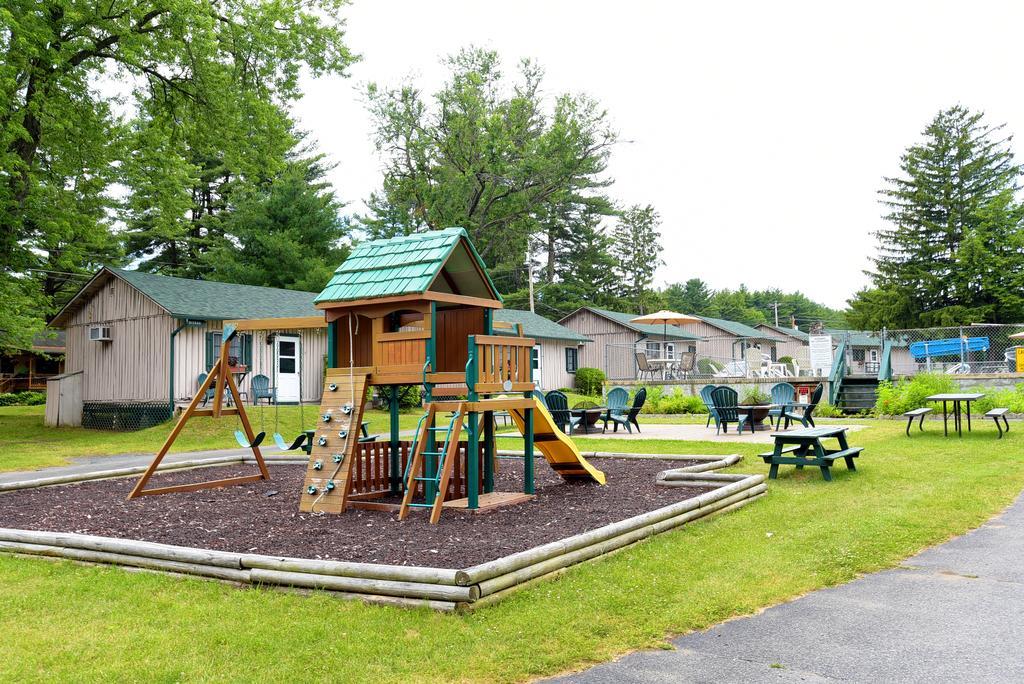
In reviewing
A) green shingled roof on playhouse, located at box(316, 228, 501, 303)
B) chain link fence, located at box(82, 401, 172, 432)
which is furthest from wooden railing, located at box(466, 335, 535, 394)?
chain link fence, located at box(82, 401, 172, 432)

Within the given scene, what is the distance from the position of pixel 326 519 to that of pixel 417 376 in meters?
1.77

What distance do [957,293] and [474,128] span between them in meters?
28.7

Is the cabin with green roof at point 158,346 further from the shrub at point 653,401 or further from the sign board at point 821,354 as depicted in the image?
the sign board at point 821,354

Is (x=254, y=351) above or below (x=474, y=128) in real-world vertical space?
below

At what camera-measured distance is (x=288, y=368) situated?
81.0 feet

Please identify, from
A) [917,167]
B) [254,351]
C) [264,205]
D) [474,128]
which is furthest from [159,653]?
[917,167]

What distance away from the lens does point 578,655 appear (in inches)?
171

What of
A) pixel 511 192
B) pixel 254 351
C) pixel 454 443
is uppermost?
pixel 511 192

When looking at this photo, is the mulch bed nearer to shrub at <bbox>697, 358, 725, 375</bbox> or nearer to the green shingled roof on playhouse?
the green shingled roof on playhouse

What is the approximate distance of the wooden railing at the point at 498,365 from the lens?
8.31m

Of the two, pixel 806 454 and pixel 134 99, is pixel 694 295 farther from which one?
pixel 806 454

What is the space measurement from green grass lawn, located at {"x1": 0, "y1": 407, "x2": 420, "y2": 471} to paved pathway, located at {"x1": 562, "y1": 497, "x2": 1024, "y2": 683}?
38.1ft

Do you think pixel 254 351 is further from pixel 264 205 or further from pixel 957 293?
pixel 957 293

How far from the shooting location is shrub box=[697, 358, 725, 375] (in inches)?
1248
